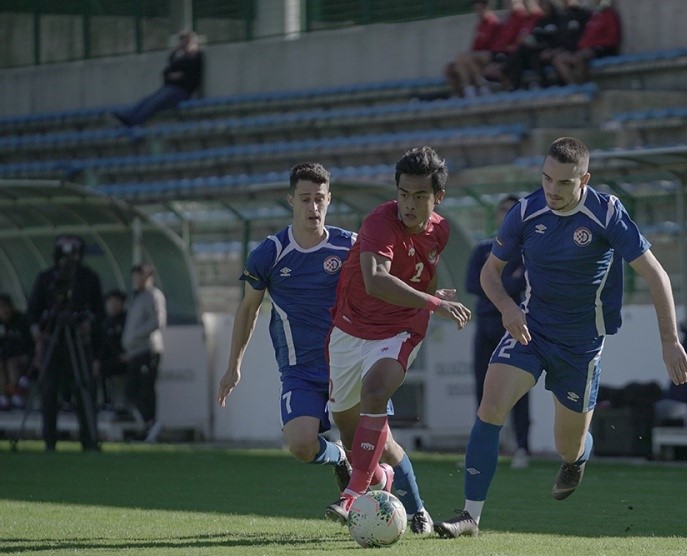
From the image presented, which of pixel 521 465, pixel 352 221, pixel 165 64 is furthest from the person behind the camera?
pixel 165 64

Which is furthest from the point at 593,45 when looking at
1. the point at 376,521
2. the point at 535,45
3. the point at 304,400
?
the point at 376,521

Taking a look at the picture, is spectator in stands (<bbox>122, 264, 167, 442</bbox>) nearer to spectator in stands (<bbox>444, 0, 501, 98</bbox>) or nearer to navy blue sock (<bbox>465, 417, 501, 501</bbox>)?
spectator in stands (<bbox>444, 0, 501, 98</bbox>)

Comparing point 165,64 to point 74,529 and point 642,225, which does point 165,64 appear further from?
point 74,529

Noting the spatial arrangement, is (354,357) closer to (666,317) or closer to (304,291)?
(304,291)

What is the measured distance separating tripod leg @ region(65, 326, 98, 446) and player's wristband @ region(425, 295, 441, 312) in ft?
27.4

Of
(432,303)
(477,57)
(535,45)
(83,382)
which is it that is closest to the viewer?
(432,303)

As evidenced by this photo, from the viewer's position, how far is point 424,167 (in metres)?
7.62

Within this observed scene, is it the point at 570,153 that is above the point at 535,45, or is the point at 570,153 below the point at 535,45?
below

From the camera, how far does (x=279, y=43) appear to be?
24906 millimetres

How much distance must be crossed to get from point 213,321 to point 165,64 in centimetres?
1062

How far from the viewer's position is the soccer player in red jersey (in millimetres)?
7562

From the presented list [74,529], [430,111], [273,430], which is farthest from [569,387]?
[430,111]

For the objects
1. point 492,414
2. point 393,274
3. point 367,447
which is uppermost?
point 393,274

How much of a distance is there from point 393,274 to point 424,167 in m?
0.60
